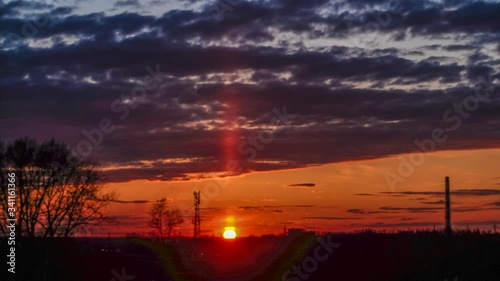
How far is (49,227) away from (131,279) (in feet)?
98.2

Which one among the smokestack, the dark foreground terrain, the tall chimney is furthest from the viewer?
the smokestack

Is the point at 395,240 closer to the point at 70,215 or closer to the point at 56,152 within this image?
the point at 70,215

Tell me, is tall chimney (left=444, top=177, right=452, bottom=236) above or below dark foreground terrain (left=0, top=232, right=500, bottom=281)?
above

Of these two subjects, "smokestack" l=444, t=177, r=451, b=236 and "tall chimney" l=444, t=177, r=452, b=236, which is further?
"smokestack" l=444, t=177, r=451, b=236

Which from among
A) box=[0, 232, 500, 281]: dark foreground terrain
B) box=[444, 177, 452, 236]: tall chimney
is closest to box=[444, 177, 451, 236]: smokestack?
box=[444, 177, 452, 236]: tall chimney

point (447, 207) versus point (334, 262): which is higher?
point (447, 207)

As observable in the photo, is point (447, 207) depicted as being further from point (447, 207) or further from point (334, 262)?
point (334, 262)

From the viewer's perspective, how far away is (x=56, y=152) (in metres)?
77.1

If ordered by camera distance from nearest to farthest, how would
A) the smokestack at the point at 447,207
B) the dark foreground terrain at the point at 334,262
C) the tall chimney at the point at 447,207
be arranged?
1. the dark foreground terrain at the point at 334,262
2. the tall chimney at the point at 447,207
3. the smokestack at the point at 447,207

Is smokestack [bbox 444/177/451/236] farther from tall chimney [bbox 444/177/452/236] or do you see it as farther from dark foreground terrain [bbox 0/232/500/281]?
dark foreground terrain [bbox 0/232/500/281]

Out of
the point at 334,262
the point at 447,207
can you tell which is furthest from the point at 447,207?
the point at 334,262

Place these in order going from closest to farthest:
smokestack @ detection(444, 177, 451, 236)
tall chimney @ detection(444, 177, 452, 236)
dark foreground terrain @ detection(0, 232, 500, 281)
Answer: dark foreground terrain @ detection(0, 232, 500, 281) → tall chimney @ detection(444, 177, 452, 236) → smokestack @ detection(444, 177, 451, 236)

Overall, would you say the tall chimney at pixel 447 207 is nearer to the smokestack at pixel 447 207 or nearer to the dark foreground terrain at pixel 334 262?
the smokestack at pixel 447 207

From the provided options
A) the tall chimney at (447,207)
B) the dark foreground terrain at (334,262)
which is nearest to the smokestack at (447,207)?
the tall chimney at (447,207)
